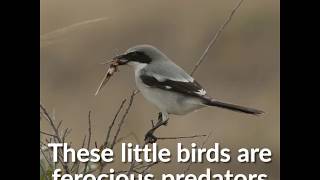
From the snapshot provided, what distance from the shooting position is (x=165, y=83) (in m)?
2.77

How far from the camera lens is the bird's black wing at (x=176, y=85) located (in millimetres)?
2746

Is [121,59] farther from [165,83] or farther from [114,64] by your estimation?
[165,83]

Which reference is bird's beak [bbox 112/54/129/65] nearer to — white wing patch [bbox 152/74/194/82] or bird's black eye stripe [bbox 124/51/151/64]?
bird's black eye stripe [bbox 124/51/151/64]

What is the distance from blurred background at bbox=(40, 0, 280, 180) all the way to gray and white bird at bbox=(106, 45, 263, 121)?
145 cm

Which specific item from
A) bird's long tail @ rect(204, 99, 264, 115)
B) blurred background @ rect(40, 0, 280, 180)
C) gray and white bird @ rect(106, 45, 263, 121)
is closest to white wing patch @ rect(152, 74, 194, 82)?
gray and white bird @ rect(106, 45, 263, 121)

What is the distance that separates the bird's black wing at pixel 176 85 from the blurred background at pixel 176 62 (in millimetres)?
1457

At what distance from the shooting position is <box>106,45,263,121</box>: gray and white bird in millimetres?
2733

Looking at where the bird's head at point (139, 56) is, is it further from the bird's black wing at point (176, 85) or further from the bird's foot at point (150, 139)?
the bird's foot at point (150, 139)

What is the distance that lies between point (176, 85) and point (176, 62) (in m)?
2.88

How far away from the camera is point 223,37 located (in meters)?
5.95
